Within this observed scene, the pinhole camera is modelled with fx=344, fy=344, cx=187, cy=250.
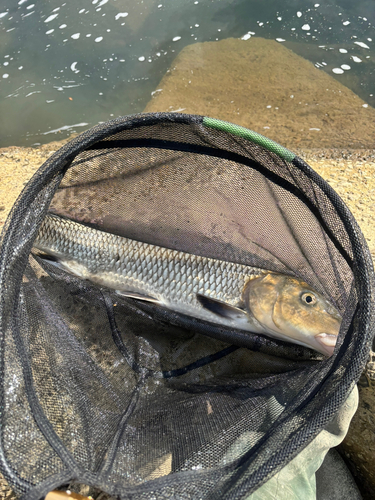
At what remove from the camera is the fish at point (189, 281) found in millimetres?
1748

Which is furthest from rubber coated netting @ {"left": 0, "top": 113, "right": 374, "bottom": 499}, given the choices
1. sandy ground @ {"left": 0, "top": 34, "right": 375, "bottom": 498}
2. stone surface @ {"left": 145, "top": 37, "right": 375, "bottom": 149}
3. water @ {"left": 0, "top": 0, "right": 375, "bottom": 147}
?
water @ {"left": 0, "top": 0, "right": 375, "bottom": 147}

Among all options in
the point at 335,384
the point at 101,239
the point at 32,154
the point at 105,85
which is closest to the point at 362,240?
the point at 335,384

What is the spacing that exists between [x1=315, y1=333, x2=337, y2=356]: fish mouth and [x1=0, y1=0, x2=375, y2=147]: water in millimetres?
3511

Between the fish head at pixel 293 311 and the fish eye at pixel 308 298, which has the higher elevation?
the fish eye at pixel 308 298

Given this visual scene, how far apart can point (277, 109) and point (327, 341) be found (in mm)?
3164

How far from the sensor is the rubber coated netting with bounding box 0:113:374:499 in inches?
44.9

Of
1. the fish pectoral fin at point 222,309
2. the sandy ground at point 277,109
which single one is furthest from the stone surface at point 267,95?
the fish pectoral fin at point 222,309

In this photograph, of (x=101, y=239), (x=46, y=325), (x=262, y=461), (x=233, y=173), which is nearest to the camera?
(x=262, y=461)

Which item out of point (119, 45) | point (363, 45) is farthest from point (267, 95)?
point (119, 45)

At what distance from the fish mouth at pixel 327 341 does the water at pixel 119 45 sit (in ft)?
11.5

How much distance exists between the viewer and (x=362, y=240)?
1395 mm

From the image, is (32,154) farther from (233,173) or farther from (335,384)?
(335,384)

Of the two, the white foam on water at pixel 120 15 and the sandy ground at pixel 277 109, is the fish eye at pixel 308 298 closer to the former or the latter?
the sandy ground at pixel 277 109

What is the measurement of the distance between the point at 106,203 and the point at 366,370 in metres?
1.65
